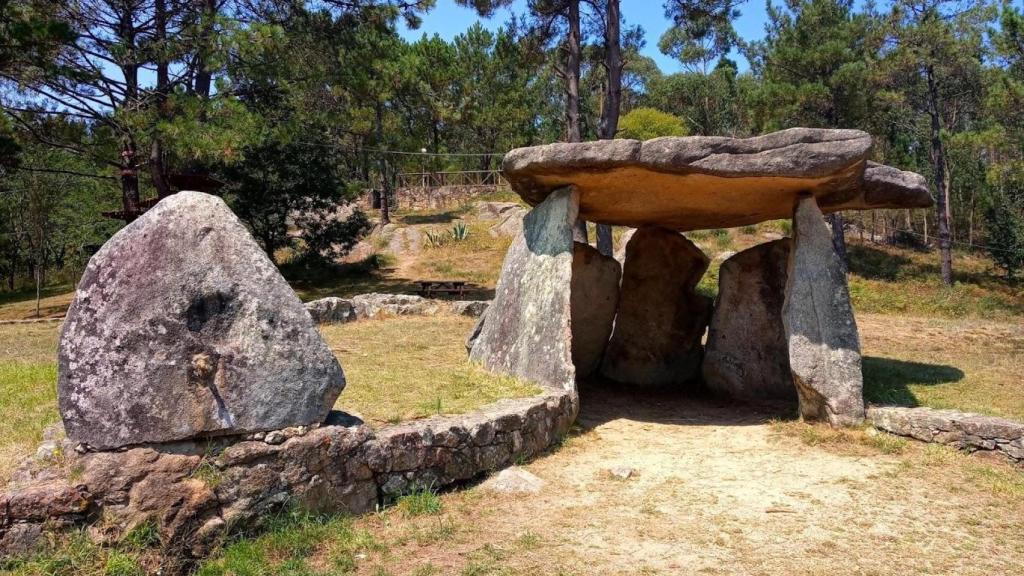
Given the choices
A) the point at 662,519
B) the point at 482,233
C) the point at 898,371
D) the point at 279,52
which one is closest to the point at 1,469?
the point at 662,519

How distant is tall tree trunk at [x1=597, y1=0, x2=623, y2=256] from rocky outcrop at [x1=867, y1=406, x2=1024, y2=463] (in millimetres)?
7902

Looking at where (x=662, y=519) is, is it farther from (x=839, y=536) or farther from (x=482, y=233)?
(x=482, y=233)

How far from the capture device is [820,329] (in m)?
7.52

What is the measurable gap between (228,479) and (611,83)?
486 inches

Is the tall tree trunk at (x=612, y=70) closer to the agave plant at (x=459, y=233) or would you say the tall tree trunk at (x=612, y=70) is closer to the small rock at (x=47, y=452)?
the agave plant at (x=459, y=233)

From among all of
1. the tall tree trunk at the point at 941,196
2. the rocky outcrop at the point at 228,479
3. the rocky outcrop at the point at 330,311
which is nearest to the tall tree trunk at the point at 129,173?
the rocky outcrop at the point at 330,311

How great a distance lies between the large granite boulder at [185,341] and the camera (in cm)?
404

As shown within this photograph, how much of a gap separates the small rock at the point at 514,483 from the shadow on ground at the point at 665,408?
6.73 feet

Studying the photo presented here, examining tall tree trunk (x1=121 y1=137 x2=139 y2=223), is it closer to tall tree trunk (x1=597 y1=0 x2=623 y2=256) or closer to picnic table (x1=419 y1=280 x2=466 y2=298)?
picnic table (x1=419 y1=280 x2=466 y2=298)

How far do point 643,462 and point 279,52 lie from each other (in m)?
12.0

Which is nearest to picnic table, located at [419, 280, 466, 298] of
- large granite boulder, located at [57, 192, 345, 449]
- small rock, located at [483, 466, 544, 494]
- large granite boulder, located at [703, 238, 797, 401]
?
large granite boulder, located at [703, 238, 797, 401]

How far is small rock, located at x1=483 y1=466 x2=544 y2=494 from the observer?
546 cm

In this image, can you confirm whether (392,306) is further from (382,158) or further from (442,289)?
(382,158)

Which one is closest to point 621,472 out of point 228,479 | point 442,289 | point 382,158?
point 228,479
